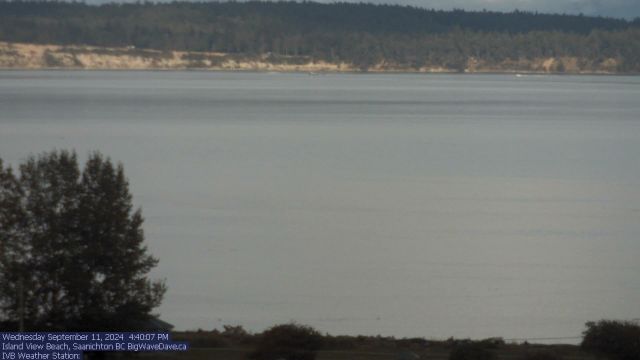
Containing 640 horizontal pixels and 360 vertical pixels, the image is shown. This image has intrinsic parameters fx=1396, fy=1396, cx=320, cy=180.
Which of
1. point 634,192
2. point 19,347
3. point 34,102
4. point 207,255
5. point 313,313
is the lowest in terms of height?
point 19,347

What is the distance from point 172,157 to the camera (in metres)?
48.9

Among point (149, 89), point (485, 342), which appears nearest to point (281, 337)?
point (485, 342)

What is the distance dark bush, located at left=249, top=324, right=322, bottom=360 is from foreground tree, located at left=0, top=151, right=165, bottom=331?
1.42 metres

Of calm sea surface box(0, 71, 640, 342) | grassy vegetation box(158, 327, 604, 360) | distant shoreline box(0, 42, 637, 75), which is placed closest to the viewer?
grassy vegetation box(158, 327, 604, 360)

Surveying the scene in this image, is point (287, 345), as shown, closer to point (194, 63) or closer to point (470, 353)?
point (470, 353)

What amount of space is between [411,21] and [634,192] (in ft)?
493

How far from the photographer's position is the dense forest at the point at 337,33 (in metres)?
167

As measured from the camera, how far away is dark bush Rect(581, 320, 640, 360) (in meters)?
15.4

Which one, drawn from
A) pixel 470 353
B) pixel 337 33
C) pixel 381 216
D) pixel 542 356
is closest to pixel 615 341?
pixel 542 356

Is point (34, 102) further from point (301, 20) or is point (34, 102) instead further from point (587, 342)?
point (301, 20)

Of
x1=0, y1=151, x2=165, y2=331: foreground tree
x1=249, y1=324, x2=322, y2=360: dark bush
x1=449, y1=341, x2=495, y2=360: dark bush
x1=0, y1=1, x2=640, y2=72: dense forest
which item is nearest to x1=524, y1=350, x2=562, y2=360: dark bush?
x1=449, y1=341, x2=495, y2=360: dark bush

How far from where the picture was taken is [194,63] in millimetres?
176250

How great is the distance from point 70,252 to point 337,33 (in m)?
160

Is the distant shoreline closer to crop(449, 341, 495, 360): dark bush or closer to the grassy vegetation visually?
the grassy vegetation
